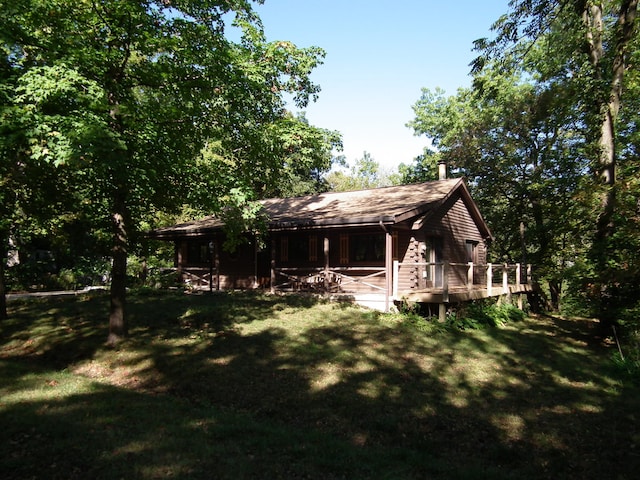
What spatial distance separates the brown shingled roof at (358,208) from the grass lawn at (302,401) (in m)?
3.58

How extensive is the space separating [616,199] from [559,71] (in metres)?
12.9

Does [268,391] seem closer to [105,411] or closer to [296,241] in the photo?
[105,411]

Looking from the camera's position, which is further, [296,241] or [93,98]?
[296,241]

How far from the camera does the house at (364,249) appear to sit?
14.8 metres

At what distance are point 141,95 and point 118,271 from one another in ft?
14.5

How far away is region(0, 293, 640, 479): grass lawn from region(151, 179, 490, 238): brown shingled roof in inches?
141

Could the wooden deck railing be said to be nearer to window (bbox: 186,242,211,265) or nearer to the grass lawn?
the grass lawn

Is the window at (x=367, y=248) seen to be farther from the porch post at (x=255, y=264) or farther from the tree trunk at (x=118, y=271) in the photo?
the tree trunk at (x=118, y=271)

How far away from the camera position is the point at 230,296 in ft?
55.0

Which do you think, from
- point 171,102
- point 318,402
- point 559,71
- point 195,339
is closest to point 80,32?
point 171,102

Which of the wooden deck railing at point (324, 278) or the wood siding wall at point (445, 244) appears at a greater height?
the wood siding wall at point (445, 244)

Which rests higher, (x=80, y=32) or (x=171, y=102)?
(x=80, y=32)

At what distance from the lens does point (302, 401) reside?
716 cm

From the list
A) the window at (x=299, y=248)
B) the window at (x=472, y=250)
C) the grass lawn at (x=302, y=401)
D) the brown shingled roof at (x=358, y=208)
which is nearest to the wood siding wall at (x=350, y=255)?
the window at (x=299, y=248)
